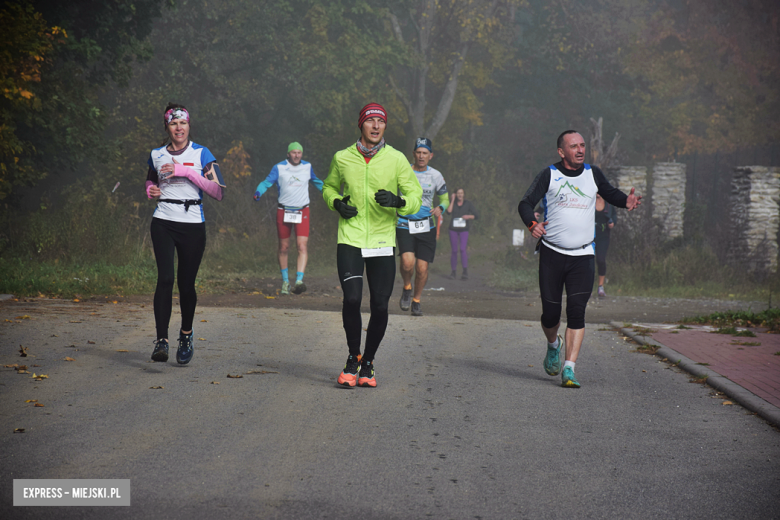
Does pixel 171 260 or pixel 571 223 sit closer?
pixel 571 223

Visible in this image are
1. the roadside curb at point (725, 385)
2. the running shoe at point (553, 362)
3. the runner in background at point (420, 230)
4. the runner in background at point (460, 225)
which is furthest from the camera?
the runner in background at point (460, 225)

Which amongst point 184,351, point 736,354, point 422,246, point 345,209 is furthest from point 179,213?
point 736,354

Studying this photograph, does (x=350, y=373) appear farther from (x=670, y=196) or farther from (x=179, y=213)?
(x=670, y=196)

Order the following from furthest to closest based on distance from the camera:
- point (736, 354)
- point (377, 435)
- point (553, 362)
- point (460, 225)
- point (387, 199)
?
point (460, 225)
point (736, 354)
point (553, 362)
point (387, 199)
point (377, 435)

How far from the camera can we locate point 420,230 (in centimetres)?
1031

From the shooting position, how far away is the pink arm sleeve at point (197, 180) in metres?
7.05

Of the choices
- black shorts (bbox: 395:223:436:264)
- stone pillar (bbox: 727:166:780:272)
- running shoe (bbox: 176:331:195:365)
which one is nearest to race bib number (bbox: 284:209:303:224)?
black shorts (bbox: 395:223:436:264)

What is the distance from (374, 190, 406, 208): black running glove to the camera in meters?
6.25

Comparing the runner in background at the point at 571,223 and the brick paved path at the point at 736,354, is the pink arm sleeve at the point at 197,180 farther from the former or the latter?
the brick paved path at the point at 736,354

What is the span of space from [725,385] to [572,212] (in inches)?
76.2

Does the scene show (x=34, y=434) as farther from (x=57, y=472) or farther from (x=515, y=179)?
(x=515, y=179)

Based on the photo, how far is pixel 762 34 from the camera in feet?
106

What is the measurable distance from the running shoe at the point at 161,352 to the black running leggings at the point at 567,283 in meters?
3.27

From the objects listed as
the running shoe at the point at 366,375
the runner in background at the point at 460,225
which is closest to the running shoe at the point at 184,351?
the running shoe at the point at 366,375
